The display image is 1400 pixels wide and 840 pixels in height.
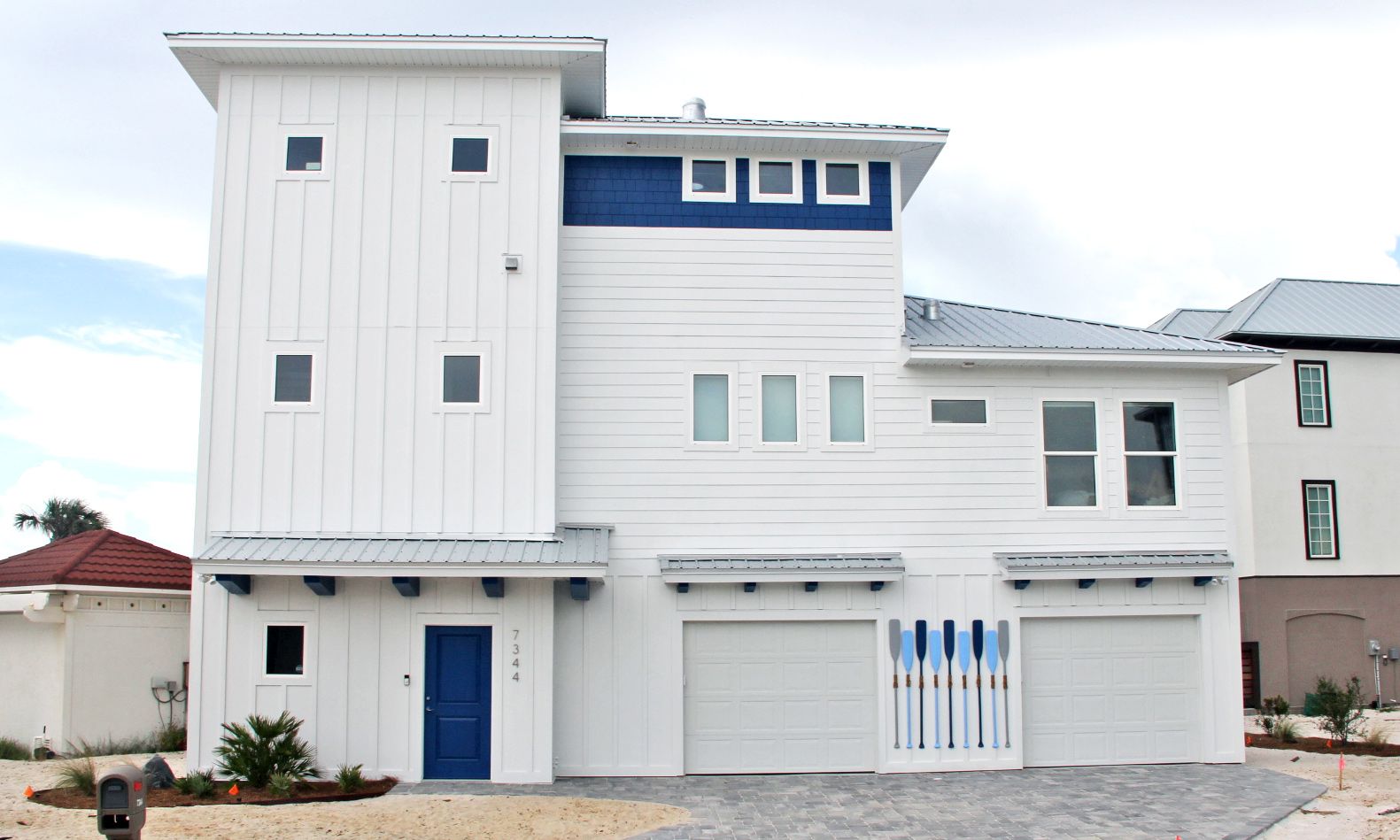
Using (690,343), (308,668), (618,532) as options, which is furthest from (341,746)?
(690,343)

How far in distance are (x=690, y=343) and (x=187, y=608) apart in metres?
8.73

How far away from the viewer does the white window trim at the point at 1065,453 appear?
51.5 ft

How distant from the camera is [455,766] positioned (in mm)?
14047

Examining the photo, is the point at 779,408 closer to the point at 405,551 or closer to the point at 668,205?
the point at 668,205

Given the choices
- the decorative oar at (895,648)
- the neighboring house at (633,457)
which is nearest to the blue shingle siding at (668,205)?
the neighboring house at (633,457)

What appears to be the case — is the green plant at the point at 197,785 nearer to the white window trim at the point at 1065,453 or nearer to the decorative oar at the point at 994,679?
the decorative oar at the point at 994,679

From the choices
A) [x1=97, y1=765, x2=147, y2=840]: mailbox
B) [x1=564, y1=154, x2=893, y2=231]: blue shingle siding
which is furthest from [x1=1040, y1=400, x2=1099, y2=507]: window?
[x1=97, y1=765, x2=147, y2=840]: mailbox

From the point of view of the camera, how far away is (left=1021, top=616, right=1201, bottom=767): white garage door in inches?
607

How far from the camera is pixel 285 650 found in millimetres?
14188

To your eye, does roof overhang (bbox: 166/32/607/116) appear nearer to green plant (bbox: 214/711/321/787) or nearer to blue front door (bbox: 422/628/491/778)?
blue front door (bbox: 422/628/491/778)

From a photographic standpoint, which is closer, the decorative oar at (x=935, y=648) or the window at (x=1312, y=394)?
the decorative oar at (x=935, y=648)

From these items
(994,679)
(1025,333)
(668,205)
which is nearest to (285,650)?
(668,205)

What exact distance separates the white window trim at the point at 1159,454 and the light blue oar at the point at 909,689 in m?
3.46

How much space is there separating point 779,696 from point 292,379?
23.6 feet
